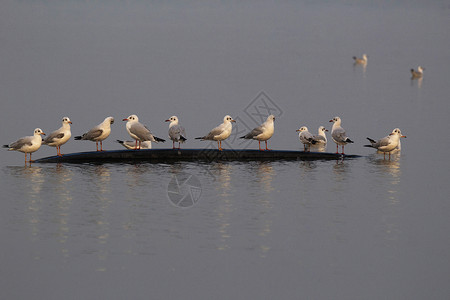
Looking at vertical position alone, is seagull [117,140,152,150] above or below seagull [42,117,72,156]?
below

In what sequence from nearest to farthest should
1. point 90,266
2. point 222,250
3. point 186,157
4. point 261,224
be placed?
1. point 90,266
2. point 222,250
3. point 261,224
4. point 186,157

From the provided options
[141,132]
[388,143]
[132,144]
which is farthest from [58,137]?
[388,143]

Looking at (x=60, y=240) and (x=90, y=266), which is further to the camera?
(x=60, y=240)

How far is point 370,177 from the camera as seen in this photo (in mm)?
23828

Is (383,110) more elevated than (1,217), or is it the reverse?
(383,110)

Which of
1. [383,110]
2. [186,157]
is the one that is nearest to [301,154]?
[186,157]

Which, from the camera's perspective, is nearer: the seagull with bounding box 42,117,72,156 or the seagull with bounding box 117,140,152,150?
the seagull with bounding box 42,117,72,156

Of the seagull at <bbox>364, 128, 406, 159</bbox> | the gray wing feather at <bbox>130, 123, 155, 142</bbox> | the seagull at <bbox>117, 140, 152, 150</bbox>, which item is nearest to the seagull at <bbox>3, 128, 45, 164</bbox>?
the gray wing feather at <bbox>130, 123, 155, 142</bbox>

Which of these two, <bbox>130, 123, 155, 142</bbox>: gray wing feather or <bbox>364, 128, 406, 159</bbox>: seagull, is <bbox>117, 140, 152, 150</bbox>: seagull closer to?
<bbox>130, 123, 155, 142</bbox>: gray wing feather

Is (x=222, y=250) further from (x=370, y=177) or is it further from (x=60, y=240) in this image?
(x=370, y=177)

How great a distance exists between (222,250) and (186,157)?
11526mm

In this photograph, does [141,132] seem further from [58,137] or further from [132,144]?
[58,137]

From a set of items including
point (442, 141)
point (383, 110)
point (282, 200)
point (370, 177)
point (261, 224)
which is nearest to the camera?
point (261, 224)

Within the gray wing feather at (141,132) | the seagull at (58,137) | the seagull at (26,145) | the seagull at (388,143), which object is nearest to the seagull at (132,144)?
the gray wing feather at (141,132)
